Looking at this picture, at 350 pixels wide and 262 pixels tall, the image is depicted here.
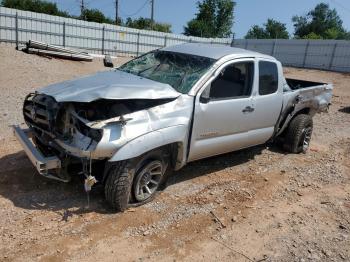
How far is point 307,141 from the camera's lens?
23.7ft

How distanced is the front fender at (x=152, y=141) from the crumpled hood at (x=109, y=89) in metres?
0.41

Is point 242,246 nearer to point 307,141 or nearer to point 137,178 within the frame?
point 137,178

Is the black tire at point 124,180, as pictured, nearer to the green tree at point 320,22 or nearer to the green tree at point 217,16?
the green tree at point 217,16

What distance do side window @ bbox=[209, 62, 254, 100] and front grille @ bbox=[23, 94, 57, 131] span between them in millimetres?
2012

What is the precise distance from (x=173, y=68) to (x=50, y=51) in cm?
1514

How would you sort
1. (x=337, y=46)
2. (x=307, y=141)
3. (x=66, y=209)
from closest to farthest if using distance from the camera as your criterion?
1. (x=66, y=209)
2. (x=307, y=141)
3. (x=337, y=46)

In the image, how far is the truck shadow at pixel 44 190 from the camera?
4145mm

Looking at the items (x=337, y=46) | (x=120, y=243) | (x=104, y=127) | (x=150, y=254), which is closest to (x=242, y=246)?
(x=150, y=254)

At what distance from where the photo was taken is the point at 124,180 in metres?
3.95

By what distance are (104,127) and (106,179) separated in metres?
0.66

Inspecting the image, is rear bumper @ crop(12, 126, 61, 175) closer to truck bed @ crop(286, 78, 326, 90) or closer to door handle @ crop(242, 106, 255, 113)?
door handle @ crop(242, 106, 255, 113)

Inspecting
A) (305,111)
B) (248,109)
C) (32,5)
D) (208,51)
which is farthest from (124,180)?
(32,5)

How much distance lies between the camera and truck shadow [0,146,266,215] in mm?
4145

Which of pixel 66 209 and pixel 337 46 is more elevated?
pixel 337 46
